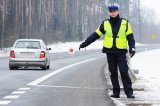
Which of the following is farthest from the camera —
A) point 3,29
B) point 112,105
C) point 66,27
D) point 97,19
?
point 97,19

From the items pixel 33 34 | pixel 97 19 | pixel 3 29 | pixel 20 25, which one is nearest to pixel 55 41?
pixel 33 34

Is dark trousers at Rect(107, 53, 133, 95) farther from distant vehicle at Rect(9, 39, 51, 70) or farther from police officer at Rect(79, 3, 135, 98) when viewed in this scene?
distant vehicle at Rect(9, 39, 51, 70)

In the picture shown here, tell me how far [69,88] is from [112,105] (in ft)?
14.2

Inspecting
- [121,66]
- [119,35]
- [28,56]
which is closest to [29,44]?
[28,56]

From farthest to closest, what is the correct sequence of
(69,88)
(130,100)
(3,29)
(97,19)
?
(97,19)
(3,29)
(69,88)
(130,100)

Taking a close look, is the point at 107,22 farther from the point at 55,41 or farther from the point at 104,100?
the point at 55,41

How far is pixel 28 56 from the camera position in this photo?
25.9 meters

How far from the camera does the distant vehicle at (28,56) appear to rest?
25.8 m

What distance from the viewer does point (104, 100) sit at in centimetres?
1189

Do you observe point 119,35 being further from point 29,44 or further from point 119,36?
point 29,44

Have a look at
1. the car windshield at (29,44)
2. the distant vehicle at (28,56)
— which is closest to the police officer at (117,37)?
the distant vehicle at (28,56)

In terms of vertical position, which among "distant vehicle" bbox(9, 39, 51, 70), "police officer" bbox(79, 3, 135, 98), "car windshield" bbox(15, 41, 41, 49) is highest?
"police officer" bbox(79, 3, 135, 98)

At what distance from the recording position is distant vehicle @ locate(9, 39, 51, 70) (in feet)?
84.6

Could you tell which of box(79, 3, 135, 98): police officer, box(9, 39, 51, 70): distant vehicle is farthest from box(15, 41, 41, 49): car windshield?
box(79, 3, 135, 98): police officer
